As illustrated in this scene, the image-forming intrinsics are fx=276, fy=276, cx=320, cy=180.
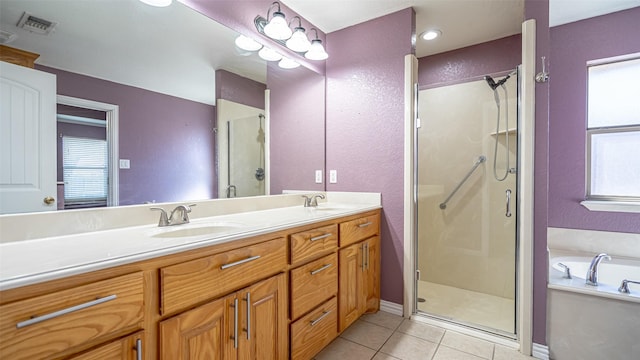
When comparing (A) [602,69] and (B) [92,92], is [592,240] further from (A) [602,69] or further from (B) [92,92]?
(B) [92,92]

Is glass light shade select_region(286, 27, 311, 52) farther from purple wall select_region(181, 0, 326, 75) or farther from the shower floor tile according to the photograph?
the shower floor tile

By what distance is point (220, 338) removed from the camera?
3.34ft

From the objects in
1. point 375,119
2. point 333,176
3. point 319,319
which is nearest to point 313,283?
point 319,319

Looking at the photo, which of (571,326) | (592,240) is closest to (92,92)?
(571,326)

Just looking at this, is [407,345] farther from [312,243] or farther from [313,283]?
[312,243]

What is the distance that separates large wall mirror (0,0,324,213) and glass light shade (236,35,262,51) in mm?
40

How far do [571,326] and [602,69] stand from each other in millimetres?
2069

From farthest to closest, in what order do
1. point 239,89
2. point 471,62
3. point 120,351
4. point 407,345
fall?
point 471,62 < point 239,89 < point 407,345 < point 120,351

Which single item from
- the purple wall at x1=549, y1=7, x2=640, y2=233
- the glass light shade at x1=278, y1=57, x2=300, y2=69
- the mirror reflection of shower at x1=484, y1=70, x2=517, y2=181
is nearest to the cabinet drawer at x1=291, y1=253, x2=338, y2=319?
the glass light shade at x1=278, y1=57, x2=300, y2=69

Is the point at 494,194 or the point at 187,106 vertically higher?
the point at 187,106

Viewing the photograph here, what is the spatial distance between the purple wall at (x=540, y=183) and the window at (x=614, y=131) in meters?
1.12

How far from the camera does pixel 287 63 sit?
222 centimetres

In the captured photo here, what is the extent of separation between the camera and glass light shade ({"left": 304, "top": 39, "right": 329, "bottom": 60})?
2.20 metres

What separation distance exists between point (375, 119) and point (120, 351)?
6.61ft
